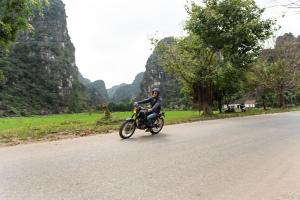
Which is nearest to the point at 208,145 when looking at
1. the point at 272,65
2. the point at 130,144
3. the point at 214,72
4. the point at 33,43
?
the point at 130,144

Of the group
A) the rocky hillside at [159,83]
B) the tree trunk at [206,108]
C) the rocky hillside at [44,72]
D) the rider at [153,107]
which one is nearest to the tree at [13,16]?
the rider at [153,107]

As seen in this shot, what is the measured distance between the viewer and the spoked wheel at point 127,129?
39.7ft

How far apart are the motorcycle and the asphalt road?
3.29ft

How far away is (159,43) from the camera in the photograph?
29406mm

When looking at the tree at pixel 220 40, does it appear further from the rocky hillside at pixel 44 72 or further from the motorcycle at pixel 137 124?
the rocky hillside at pixel 44 72

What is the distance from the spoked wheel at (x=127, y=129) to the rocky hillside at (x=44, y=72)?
3900 inches

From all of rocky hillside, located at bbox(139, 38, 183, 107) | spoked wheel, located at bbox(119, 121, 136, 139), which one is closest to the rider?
spoked wheel, located at bbox(119, 121, 136, 139)

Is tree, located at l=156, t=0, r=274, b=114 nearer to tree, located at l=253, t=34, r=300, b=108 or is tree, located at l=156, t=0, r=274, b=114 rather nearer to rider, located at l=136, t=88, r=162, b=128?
rider, located at l=136, t=88, r=162, b=128

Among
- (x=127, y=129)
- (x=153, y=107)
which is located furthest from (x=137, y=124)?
(x=153, y=107)

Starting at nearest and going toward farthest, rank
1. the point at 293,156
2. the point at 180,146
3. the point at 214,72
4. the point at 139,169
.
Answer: the point at 139,169, the point at 293,156, the point at 180,146, the point at 214,72

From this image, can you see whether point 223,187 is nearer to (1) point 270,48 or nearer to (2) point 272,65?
(2) point 272,65

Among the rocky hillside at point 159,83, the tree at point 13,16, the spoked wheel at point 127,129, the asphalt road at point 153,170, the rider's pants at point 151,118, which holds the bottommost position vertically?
the asphalt road at point 153,170

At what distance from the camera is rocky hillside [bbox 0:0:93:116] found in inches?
4852

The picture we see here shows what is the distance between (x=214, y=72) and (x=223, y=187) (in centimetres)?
1981
